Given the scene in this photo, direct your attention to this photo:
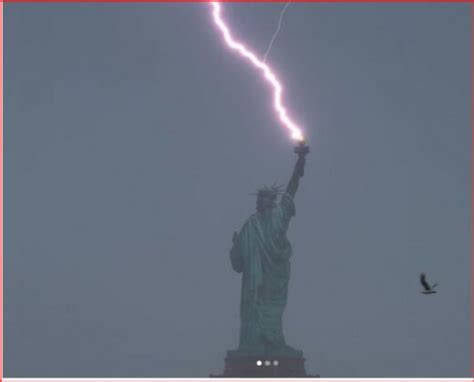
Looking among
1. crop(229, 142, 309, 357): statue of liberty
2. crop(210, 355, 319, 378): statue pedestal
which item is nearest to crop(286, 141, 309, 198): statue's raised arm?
crop(229, 142, 309, 357): statue of liberty

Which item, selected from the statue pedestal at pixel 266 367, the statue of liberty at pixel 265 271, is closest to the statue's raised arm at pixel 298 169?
the statue of liberty at pixel 265 271

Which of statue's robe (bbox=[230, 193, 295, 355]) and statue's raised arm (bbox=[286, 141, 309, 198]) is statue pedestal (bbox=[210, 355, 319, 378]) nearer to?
statue's robe (bbox=[230, 193, 295, 355])

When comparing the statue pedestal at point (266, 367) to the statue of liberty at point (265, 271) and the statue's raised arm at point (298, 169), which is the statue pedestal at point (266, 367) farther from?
the statue's raised arm at point (298, 169)

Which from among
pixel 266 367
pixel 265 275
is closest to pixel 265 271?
pixel 265 275

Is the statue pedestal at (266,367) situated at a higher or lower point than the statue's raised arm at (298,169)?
lower

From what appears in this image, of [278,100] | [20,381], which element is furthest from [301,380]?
[20,381]

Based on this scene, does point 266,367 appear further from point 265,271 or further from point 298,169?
point 298,169

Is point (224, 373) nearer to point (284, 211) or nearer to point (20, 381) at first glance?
point (284, 211)
